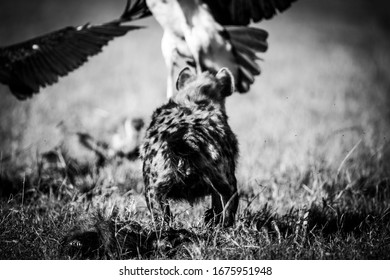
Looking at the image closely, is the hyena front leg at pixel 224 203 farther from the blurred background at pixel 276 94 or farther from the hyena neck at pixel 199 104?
the blurred background at pixel 276 94

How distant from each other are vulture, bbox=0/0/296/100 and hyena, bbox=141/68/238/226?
0.82 metres

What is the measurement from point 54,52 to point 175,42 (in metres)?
0.88

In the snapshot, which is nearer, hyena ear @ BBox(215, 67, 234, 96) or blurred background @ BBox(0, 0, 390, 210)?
hyena ear @ BBox(215, 67, 234, 96)

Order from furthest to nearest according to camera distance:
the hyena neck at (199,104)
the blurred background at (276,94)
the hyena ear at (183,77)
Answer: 1. the blurred background at (276,94)
2. the hyena ear at (183,77)
3. the hyena neck at (199,104)

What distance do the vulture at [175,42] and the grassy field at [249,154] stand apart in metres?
0.59

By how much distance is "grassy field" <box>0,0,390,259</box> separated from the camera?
2.59m

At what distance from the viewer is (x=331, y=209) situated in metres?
3.13

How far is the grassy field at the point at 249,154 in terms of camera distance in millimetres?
2594

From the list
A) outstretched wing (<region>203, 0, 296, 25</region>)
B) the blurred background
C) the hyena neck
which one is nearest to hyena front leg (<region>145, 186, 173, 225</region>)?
the hyena neck

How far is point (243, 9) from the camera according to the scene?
151 inches

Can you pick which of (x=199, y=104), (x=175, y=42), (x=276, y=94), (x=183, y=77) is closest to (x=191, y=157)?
(x=199, y=104)

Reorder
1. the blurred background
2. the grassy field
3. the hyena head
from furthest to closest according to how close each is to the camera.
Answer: the blurred background
the hyena head
the grassy field

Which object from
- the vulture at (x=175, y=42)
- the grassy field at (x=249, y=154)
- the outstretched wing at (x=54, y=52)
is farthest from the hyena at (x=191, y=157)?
the outstretched wing at (x=54, y=52)

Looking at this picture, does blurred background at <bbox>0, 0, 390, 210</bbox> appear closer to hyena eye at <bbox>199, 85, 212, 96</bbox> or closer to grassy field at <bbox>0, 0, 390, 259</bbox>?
grassy field at <bbox>0, 0, 390, 259</bbox>
